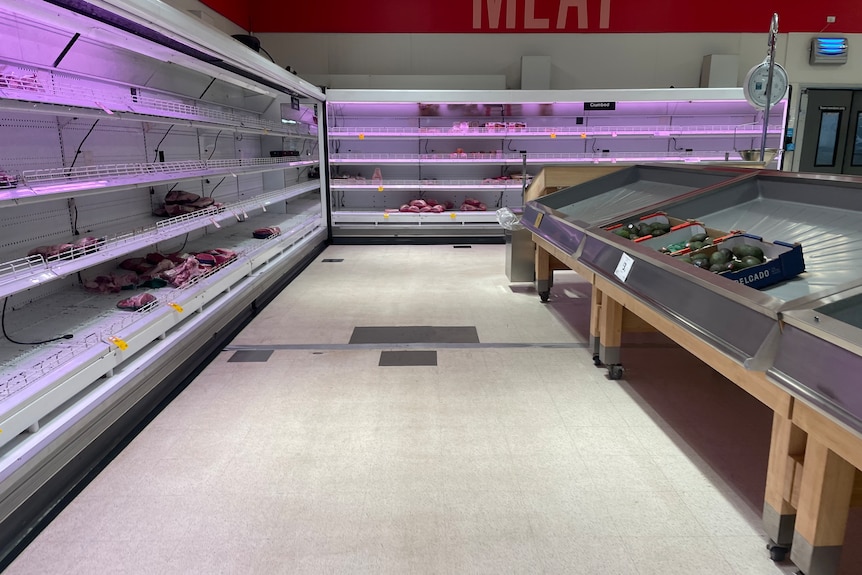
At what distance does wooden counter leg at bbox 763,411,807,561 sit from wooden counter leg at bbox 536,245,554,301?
315cm

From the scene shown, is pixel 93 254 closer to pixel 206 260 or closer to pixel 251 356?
pixel 251 356

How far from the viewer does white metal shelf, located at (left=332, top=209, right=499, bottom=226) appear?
26.3ft

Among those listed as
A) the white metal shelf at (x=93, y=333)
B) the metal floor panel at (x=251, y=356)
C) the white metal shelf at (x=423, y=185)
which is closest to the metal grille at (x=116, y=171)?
the white metal shelf at (x=93, y=333)

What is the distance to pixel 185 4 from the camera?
5750mm

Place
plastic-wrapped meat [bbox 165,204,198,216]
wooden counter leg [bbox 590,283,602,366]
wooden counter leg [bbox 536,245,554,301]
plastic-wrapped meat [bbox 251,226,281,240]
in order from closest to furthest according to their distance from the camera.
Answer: wooden counter leg [bbox 590,283,602,366]
plastic-wrapped meat [bbox 165,204,198,216]
wooden counter leg [bbox 536,245,554,301]
plastic-wrapped meat [bbox 251,226,281,240]

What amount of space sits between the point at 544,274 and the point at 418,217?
11.4 feet

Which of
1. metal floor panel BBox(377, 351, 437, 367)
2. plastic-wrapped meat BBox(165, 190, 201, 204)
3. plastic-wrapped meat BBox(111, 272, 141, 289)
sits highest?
plastic-wrapped meat BBox(165, 190, 201, 204)

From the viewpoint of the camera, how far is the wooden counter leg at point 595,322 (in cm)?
335

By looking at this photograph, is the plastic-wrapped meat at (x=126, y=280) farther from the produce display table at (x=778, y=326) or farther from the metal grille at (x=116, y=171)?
the produce display table at (x=778, y=326)

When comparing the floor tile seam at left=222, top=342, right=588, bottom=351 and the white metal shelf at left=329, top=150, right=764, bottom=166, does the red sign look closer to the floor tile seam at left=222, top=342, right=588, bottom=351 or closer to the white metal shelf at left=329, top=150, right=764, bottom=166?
the white metal shelf at left=329, top=150, right=764, bottom=166

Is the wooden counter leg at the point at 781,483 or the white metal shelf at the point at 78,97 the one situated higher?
the white metal shelf at the point at 78,97

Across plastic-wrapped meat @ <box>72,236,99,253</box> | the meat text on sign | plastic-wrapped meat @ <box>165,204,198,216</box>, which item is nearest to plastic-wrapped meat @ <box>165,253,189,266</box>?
plastic-wrapped meat @ <box>165,204,198,216</box>

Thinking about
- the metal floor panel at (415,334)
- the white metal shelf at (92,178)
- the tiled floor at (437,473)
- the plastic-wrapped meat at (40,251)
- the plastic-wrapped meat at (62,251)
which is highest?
the white metal shelf at (92,178)

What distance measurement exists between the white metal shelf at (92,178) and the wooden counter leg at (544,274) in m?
2.75
